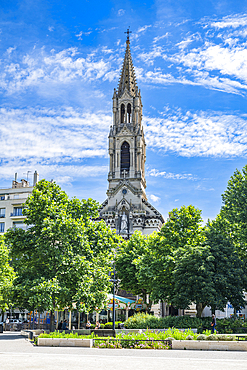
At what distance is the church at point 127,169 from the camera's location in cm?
8331

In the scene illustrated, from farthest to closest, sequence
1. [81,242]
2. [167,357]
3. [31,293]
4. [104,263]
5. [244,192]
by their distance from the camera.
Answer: [244,192], [104,263], [81,242], [31,293], [167,357]

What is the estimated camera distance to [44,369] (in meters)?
11.9

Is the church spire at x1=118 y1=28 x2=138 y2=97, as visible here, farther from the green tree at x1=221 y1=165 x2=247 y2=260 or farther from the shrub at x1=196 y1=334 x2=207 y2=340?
the shrub at x1=196 y1=334 x2=207 y2=340

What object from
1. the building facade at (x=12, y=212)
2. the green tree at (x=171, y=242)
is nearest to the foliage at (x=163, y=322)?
the green tree at (x=171, y=242)

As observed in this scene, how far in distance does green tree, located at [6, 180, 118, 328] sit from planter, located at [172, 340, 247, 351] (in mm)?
10954

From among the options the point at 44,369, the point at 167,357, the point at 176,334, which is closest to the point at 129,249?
the point at 176,334

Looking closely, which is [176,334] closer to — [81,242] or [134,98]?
[81,242]

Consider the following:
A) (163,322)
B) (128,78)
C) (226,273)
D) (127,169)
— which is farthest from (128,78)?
(163,322)

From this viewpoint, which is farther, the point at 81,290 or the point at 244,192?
the point at 244,192

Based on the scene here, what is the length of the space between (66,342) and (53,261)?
31.4 feet

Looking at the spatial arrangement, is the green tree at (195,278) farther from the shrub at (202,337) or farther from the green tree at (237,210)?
the shrub at (202,337)

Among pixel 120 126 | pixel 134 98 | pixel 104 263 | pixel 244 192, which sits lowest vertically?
pixel 104 263

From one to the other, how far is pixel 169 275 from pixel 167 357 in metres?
21.9

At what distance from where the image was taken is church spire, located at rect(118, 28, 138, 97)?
314 ft
